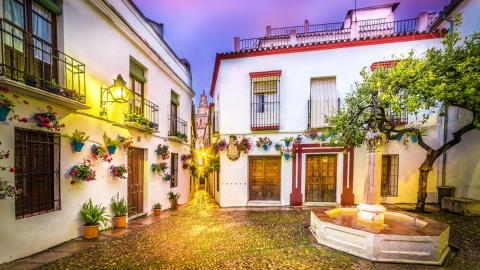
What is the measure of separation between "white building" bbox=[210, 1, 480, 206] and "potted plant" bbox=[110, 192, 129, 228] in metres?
4.30

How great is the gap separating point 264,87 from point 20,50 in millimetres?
8010

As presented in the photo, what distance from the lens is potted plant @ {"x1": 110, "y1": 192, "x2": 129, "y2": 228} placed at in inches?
252

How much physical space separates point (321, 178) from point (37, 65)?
998 centimetres

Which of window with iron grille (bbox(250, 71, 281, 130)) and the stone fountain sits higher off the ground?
window with iron grille (bbox(250, 71, 281, 130))

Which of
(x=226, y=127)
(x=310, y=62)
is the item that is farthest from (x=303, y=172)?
(x=310, y=62)

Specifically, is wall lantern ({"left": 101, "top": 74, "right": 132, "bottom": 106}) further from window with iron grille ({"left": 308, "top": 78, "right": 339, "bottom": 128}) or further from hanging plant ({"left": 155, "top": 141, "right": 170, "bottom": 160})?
window with iron grille ({"left": 308, "top": 78, "right": 339, "bottom": 128})

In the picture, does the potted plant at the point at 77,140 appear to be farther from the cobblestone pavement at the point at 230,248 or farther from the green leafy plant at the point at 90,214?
the cobblestone pavement at the point at 230,248

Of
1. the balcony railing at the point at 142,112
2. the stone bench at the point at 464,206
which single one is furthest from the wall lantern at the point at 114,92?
the stone bench at the point at 464,206

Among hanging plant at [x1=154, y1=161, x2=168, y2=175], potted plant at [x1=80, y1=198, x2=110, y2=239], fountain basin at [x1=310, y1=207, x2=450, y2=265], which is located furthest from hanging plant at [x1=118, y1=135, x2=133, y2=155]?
fountain basin at [x1=310, y1=207, x2=450, y2=265]

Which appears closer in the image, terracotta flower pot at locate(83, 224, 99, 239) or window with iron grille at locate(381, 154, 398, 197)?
terracotta flower pot at locate(83, 224, 99, 239)

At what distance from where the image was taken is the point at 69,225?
199 inches

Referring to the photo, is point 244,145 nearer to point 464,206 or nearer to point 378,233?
point 378,233

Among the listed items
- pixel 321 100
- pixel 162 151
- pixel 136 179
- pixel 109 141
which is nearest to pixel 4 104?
pixel 109 141

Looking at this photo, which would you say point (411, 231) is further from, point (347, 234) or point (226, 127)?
point (226, 127)
